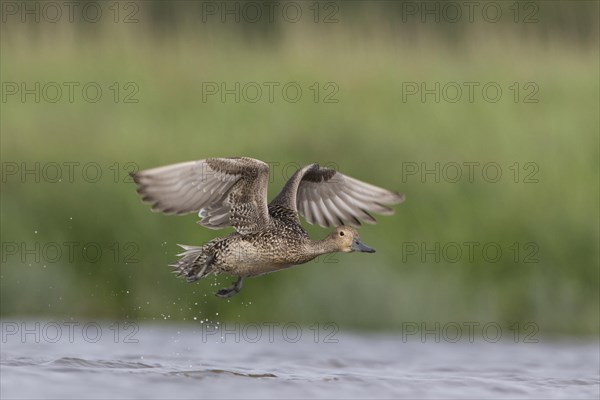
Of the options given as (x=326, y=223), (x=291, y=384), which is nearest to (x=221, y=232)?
(x=326, y=223)

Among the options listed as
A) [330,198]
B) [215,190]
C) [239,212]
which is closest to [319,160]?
[330,198]

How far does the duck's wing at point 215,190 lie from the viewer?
24.4 ft

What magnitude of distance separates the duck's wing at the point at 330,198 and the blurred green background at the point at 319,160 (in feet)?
3.90

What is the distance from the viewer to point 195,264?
7.96 m

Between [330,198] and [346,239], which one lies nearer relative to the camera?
[346,239]

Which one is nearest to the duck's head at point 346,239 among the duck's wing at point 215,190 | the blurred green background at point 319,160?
the duck's wing at point 215,190

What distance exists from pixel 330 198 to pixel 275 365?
121 cm

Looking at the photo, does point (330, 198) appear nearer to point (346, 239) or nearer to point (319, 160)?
point (346, 239)

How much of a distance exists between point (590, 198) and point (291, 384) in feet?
11.9

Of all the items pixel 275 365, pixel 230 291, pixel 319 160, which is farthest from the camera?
pixel 319 160

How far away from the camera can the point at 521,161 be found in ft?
36.8

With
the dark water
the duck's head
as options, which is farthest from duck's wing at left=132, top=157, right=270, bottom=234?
the dark water

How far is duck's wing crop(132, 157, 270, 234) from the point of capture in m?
7.45

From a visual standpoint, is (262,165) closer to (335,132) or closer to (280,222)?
(280,222)
